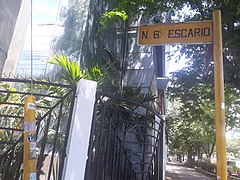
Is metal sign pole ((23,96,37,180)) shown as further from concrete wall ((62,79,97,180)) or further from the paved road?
the paved road

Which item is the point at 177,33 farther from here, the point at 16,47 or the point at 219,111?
the point at 16,47

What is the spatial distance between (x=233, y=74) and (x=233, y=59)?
539 millimetres

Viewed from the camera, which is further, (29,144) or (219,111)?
(219,111)

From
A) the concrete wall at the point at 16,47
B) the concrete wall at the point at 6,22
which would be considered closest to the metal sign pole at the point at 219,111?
the concrete wall at the point at 6,22

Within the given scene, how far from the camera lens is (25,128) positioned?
6.63 ft

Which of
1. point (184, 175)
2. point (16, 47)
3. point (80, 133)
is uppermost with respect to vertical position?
point (16, 47)

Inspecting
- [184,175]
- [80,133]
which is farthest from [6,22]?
[184,175]

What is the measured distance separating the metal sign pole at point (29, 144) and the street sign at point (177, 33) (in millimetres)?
1736

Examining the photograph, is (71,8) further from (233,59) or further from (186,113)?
(186,113)

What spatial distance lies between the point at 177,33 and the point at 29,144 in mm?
2115

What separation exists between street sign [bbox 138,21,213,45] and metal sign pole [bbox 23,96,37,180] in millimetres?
1736

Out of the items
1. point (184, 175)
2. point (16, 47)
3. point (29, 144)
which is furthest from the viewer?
point (184, 175)

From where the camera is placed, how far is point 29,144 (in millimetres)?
2000

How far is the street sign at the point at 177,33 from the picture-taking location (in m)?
2.87
